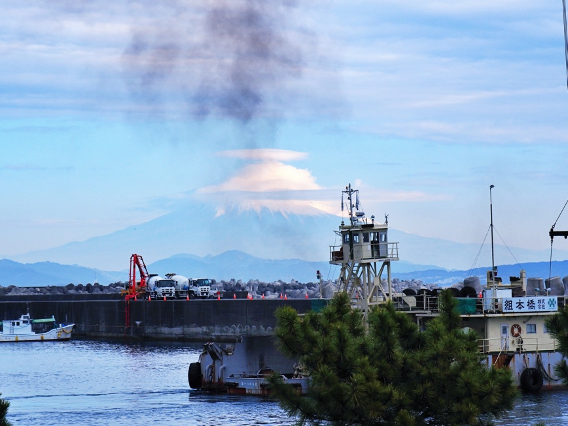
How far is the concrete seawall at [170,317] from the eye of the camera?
8306 centimetres

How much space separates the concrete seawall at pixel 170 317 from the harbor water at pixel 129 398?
7.97 m

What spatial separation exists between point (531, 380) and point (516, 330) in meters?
2.35

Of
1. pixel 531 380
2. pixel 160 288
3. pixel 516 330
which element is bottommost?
pixel 531 380

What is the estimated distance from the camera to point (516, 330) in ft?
152

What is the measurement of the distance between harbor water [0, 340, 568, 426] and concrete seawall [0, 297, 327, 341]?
7.97 m

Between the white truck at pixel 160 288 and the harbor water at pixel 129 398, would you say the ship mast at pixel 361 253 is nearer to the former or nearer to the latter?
the harbor water at pixel 129 398

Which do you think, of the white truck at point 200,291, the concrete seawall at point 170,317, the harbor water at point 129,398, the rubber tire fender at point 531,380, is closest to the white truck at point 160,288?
the white truck at point 200,291

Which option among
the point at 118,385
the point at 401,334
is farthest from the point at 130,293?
the point at 401,334

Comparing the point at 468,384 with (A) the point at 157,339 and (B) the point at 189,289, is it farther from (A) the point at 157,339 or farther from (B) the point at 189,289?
(B) the point at 189,289

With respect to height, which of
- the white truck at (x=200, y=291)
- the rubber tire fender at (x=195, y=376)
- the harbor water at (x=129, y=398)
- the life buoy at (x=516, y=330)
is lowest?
the harbor water at (x=129, y=398)

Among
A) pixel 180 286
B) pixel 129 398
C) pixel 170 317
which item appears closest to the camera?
pixel 129 398

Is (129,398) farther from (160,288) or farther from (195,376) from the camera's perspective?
(160,288)

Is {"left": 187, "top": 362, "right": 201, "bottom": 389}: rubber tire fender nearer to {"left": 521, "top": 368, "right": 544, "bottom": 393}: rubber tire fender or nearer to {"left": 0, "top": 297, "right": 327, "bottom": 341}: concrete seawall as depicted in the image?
{"left": 521, "top": 368, "right": 544, "bottom": 393}: rubber tire fender

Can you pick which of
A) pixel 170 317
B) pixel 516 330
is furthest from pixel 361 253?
pixel 170 317
